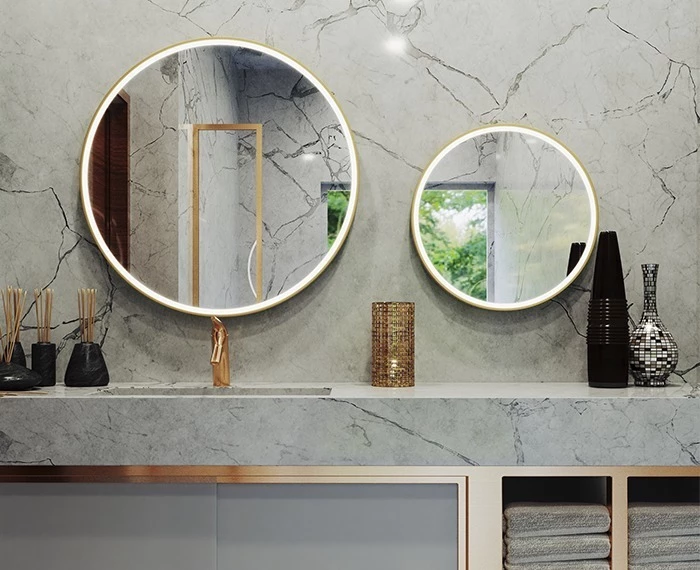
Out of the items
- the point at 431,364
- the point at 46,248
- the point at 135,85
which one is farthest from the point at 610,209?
the point at 46,248

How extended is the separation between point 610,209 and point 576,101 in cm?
31

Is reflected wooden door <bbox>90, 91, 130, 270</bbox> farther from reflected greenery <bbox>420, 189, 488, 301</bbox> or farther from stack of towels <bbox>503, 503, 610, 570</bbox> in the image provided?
stack of towels <bbox>503, 503, 610, 570</bbox>

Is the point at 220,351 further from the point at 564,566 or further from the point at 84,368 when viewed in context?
the point at 564,566

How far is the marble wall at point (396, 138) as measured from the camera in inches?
78.8

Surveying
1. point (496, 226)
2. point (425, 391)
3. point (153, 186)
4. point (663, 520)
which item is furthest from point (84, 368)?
point (663, 520)

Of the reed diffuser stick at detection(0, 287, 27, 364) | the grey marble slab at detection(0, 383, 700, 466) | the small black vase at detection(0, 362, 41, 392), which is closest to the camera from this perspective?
the grey marble slab at detection(0, 383, 700, 466)

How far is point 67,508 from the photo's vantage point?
1637mm

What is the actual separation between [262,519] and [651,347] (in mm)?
1039

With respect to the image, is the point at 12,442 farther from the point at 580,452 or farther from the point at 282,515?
the point at 580,452

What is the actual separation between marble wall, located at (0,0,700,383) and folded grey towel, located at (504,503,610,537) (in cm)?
44

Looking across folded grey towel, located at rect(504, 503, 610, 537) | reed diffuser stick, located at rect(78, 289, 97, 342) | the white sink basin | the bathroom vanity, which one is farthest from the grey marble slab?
reed diffuser stick, located at rect(78, 289, 97, 342)

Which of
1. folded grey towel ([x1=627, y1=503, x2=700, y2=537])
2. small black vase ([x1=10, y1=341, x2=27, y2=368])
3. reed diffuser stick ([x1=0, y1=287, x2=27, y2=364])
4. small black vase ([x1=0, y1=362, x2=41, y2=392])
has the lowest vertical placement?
folded grey towel ([x1=627, y1=503, x2=700, y2=537])

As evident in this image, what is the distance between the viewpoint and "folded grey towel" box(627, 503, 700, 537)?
5.44ft

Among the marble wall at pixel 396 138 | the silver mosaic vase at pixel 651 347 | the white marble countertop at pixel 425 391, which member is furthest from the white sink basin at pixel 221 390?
the silver mosaic vase at pixel 651 347
